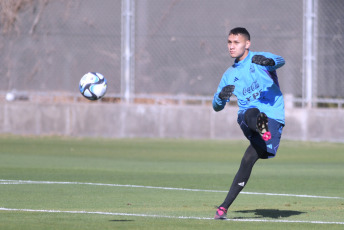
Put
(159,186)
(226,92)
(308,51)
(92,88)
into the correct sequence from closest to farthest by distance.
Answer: (226,92)
(92,88)
(159,186)
(308,51)

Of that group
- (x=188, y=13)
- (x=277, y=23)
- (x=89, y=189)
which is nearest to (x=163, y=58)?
(x=188, y=13)

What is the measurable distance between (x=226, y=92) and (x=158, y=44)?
15539 millimetres

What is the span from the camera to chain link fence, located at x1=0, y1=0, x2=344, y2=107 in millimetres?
23578

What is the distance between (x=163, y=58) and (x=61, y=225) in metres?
16.6

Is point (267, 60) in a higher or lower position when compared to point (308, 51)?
lower

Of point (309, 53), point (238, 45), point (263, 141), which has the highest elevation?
point (309, 53)

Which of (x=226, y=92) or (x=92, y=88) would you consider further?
(x=92, y=88)

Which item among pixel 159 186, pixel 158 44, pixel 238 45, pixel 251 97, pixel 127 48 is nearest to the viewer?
pixel 251 97

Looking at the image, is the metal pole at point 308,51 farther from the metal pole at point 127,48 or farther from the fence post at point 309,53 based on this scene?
the metal pole at point 127,48

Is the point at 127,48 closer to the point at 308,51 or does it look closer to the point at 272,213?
the point at 308,51

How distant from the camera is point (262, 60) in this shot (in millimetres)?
8930

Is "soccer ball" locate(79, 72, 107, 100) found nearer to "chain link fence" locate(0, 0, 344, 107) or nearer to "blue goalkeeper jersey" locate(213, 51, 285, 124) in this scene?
"blue goalkeeper jersey" locate(213, 51, 285, 124)

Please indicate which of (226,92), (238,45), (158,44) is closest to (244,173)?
(226,92)

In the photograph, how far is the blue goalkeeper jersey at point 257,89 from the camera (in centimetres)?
913
